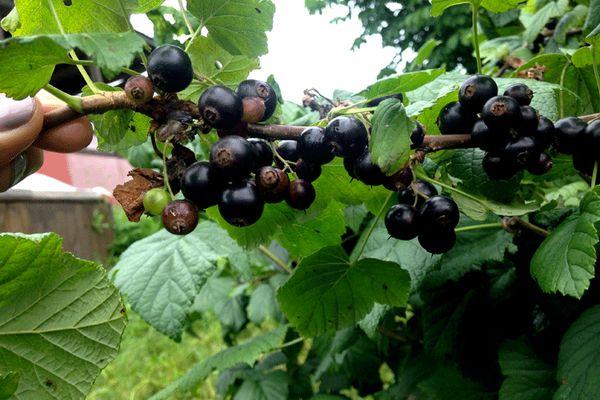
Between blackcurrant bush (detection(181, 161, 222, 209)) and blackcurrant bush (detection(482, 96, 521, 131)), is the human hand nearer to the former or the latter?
blackcurrant bush (detection(181, 161, 222, 209))

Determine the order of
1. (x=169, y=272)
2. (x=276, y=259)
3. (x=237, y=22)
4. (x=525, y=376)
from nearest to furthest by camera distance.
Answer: (x=237, y=22) < (x=525, y=376) < (x=169, y=272) < (x=276, y=259)

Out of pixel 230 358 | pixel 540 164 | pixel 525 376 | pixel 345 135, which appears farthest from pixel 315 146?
pixel 230 358

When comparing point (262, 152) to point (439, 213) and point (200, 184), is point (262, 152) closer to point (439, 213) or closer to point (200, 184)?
point (200, 184)

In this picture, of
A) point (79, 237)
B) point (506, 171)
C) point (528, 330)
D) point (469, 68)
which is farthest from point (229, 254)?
point (79, 237)

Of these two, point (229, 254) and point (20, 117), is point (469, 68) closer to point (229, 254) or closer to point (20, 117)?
point (229, 254)

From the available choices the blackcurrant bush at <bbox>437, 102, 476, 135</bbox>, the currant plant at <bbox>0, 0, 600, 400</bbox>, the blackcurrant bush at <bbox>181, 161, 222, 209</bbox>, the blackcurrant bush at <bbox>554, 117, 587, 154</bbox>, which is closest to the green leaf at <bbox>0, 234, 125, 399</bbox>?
the currant plant at <bbox>0, 0, 600, 400</bbox>

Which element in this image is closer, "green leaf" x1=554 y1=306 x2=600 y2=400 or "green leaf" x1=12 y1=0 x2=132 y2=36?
"green leaf" x1=12 y1=0 x2=132 y2=36

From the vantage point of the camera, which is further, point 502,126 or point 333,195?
point 333,195
